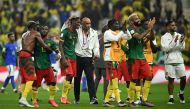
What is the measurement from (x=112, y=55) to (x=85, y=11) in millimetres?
18151

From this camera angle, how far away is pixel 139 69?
19344mm

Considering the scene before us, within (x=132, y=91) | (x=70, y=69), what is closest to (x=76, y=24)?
(x=70, y=69)

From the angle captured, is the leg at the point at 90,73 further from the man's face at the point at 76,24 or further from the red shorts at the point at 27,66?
the red shorts at the point at 27,66

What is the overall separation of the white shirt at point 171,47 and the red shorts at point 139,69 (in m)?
1.64

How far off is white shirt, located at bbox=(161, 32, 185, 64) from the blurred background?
1413 centimetres

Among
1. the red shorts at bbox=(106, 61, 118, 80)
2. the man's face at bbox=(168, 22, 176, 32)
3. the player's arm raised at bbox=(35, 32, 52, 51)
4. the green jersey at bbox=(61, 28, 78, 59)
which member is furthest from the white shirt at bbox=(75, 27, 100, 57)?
the man's face at bbox=(168, 22, 176, 32)

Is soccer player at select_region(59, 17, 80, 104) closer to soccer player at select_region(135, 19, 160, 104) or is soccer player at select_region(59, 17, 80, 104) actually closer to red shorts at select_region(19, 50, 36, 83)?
red shorts at select_region(19, 50, 36, 83)

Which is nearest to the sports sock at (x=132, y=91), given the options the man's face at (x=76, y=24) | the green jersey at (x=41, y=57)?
the green jersey at (x=41, y=57)

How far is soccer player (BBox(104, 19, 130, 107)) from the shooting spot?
19.3m

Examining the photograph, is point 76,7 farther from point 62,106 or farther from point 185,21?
point 62,106

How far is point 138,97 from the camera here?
19.6m

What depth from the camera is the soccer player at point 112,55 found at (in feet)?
63.2

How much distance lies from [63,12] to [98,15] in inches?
86.1

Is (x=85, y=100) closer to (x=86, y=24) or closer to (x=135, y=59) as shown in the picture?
(x=86, y=24)
